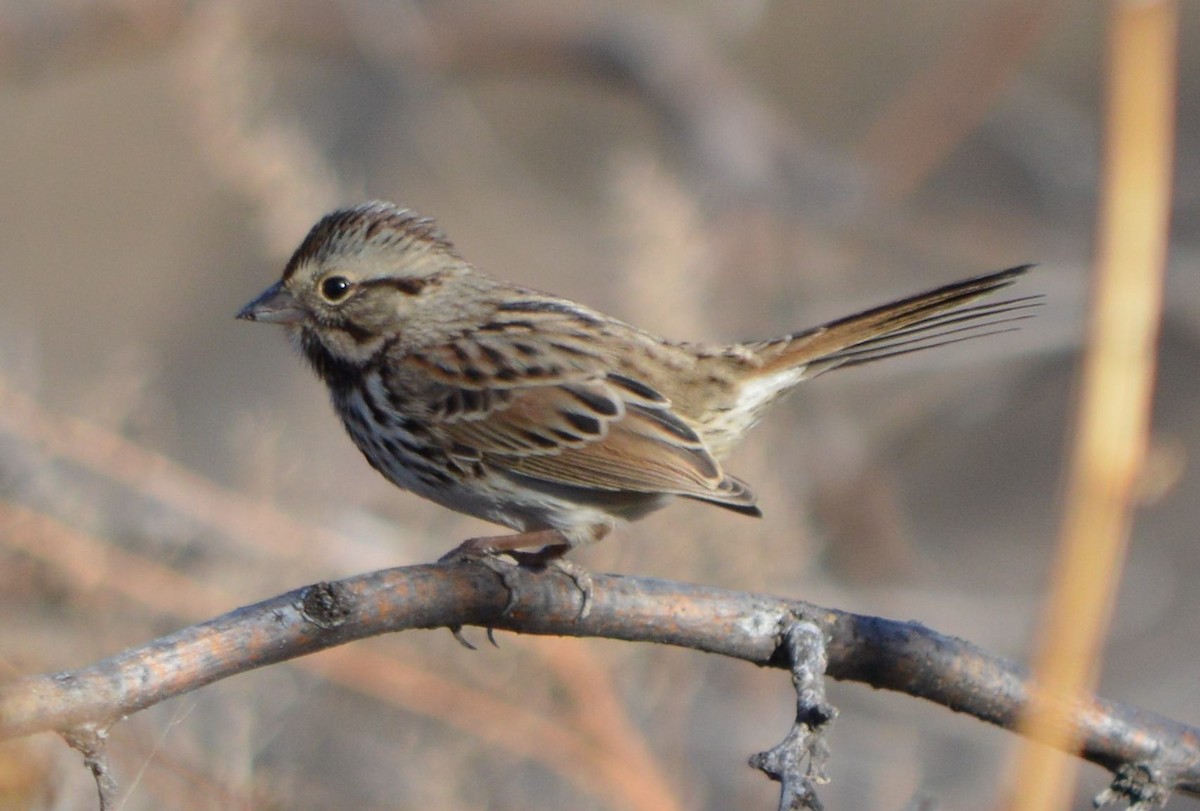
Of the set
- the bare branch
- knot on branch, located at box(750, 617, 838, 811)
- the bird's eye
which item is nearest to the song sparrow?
the bird's eye

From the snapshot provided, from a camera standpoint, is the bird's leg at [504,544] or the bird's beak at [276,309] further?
the bird's beak at [276,309]

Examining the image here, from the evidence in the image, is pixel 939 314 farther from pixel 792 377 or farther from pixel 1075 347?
pixel 1075 347

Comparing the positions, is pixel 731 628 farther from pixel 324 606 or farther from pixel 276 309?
pixel 276 309

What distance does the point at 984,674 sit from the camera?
9.07ft

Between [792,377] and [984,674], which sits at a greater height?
[792,377]

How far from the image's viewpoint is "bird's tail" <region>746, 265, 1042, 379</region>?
343 centimetres

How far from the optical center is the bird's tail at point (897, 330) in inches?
135

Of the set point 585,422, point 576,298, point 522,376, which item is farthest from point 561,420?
point 576,298

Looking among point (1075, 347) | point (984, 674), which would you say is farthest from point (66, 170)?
point (984, 674)

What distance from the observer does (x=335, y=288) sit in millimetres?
3938

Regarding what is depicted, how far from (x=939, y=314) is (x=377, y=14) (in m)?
4.90

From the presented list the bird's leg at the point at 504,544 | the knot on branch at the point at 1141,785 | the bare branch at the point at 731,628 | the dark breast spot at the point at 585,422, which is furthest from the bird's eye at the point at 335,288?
the knot on branch at the point at 1141,785

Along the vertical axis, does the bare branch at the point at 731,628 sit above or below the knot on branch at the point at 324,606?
above

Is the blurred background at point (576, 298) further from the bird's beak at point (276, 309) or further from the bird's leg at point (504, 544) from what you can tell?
the bird's beak at point (276, 309)
